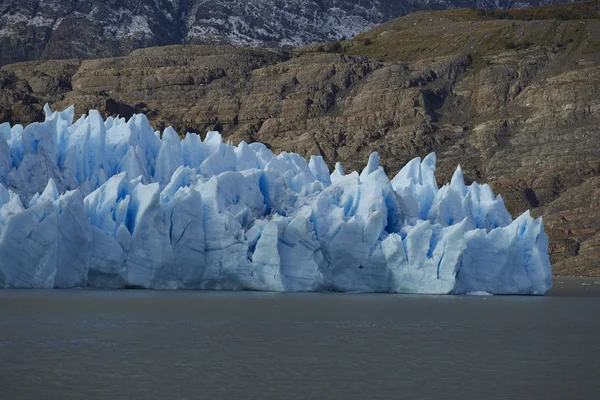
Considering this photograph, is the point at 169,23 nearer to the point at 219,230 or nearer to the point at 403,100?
the point at 403,100

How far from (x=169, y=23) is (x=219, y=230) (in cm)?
12121

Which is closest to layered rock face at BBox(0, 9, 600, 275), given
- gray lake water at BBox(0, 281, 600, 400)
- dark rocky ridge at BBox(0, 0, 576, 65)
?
dark rocky ridge at BBox(0, 0, 576, 65)

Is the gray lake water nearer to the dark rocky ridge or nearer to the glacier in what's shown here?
the glacier

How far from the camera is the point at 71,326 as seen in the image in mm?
22484

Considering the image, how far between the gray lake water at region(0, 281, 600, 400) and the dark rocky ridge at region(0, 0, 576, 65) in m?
108

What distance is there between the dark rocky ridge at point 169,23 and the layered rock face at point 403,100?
40.5 meters

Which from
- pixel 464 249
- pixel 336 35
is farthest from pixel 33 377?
pixel 336 35

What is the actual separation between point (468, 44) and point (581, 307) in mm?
66076

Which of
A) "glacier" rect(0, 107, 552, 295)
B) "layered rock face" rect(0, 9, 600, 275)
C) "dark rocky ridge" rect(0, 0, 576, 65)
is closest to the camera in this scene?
"glacier" rect(0, 107, 552, 295)

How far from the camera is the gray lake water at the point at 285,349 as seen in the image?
50.7 feet

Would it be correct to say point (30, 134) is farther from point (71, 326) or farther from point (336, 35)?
point (336, 35)

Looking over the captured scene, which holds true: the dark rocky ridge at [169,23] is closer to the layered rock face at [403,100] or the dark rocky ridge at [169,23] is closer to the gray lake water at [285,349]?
the layered rock face at [403,100]

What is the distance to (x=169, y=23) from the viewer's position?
150375 millimetres

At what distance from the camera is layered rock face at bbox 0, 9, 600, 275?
76.1 metres
